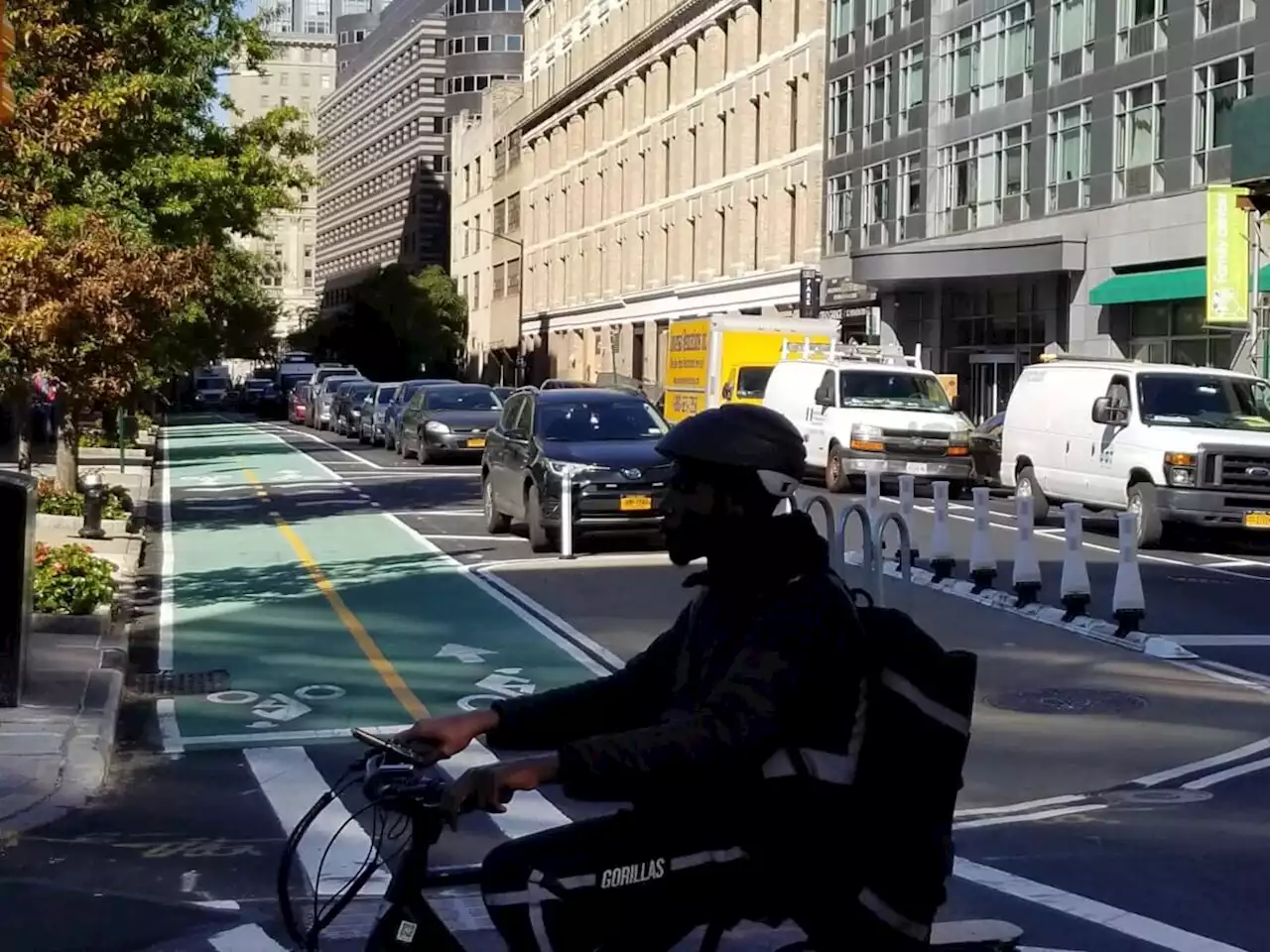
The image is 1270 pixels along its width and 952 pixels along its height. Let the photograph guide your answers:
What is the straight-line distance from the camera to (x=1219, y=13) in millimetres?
38531

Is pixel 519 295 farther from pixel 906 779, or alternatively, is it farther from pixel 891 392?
pixel 906 779

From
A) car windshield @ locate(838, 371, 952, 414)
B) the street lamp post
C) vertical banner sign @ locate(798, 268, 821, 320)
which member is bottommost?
car windshield @ locate(838, 371, 952, 414)

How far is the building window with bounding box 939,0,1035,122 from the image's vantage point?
47.4 m

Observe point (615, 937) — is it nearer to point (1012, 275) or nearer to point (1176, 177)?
point (1176, 177)

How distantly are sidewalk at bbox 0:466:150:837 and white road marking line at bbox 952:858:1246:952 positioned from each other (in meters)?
4.24

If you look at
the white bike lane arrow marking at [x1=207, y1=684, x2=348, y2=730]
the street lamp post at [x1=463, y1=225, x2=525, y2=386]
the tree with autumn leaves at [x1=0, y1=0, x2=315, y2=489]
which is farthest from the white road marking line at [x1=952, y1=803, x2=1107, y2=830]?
the street lamp post at [x1=463, y1=225, x2=525, y2=386]

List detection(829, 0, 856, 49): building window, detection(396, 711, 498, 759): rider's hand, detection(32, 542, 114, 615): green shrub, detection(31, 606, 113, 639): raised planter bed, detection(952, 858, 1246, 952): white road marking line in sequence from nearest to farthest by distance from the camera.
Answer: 1. detection(396, 711, 498, 759): rider's hand
2. detection(952, 858, 1246, 952): white road marking line
3. detection(31, 606, 113, 639): raised planter bed
4. detection(32, 542, 114, 615): green shrub
5. detection(829, 0, 856, 49): building window

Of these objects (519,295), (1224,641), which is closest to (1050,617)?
(1224,641)

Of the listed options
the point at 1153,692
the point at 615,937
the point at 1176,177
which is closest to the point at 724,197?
the point at 1176,177

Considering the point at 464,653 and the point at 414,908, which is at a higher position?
the point at 414,908

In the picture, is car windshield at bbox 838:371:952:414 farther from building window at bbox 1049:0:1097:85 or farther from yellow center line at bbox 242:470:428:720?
building window at bbox 1049:0:1097:85

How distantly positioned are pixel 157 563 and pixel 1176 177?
85.4 feet

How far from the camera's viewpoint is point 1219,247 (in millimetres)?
36438

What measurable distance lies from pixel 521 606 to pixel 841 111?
43629 millimetres
